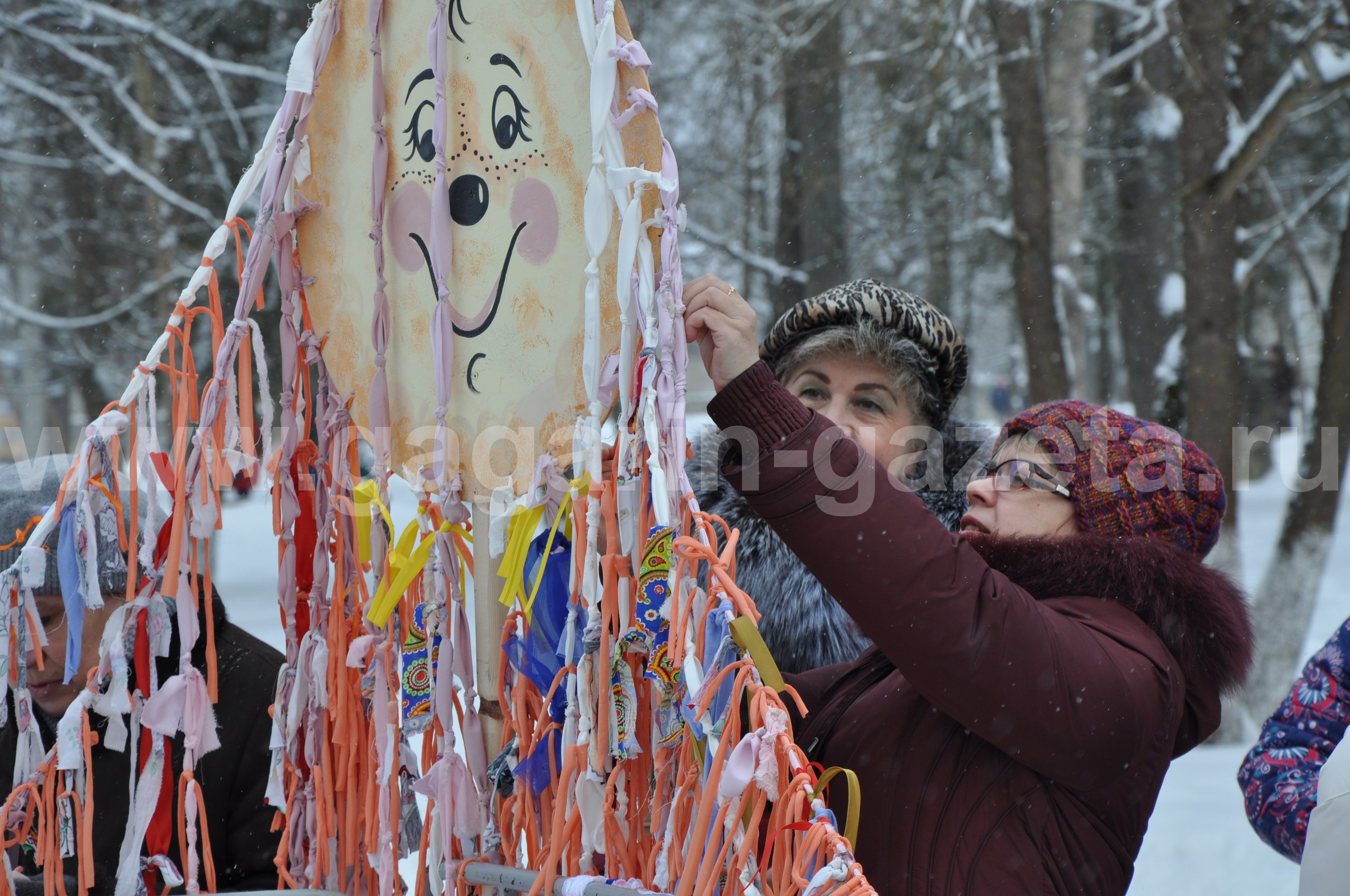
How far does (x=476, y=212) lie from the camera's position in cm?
122

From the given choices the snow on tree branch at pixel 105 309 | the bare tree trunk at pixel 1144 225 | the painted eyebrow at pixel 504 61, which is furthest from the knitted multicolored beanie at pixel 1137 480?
the snow on tree branch at pixel 105 309

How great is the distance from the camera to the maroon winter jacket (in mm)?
1108

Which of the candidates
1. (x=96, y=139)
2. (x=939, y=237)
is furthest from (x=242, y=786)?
(x=939, y=237)

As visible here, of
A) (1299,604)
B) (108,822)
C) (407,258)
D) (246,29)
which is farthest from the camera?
(246,29)

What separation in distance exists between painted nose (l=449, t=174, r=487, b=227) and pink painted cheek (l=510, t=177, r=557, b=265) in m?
0.04

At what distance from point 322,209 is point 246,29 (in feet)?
18.5

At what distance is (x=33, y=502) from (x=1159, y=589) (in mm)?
1620

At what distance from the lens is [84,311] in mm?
7027

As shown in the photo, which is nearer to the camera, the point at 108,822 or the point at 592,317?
the point at 592,317

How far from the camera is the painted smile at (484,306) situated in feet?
3.94

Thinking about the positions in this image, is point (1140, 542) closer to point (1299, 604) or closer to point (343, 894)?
point (343, 894)

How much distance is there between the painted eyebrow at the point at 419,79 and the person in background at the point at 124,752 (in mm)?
808

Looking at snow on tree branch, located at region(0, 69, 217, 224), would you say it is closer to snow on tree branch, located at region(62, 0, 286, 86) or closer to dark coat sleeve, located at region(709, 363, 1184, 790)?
snow on tree branch, located at region(62, 0, 286, 86)

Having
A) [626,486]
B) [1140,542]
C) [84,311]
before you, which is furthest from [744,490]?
[84,311]
